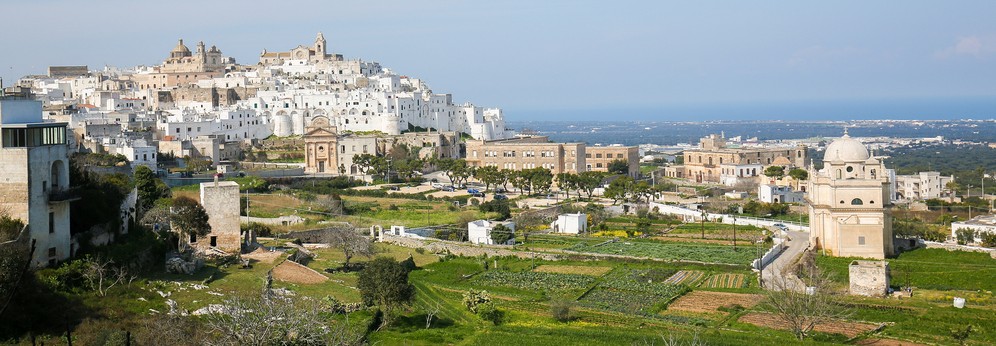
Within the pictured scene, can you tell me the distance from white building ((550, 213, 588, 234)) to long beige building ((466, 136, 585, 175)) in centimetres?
2178

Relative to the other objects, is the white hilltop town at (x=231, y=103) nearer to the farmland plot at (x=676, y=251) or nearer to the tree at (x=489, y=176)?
the tree at (x=489, y=176)

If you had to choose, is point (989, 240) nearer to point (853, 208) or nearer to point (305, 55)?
point (853, 208)

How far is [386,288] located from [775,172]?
42651 millimetres

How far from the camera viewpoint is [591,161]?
72250 millimetres

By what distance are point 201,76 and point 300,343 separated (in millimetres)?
74995

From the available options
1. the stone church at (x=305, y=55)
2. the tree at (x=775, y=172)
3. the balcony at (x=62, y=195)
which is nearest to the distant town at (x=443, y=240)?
the balcony at (x=62, y=195)

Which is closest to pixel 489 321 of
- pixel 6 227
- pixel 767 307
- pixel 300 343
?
pixel 767 307

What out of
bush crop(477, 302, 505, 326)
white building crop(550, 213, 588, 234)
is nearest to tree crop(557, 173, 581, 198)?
white building crop(550, 213, 588, 234)

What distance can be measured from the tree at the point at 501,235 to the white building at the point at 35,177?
65.7ft

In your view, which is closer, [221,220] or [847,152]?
[221,220]

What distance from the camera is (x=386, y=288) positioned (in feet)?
85.8

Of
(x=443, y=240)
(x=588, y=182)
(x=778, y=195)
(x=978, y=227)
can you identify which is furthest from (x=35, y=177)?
(x=778, y=195)

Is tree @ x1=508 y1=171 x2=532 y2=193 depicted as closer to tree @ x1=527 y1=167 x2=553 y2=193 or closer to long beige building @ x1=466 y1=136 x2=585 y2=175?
tree @ x1=527 y1=167 x2=553 y2=193

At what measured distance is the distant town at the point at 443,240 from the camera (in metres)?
23.2
